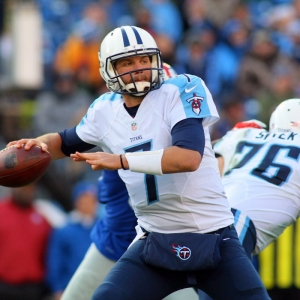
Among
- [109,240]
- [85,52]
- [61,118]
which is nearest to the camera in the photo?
[109,240]

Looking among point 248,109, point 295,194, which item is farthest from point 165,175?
point 248,109

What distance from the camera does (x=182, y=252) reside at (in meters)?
4.03

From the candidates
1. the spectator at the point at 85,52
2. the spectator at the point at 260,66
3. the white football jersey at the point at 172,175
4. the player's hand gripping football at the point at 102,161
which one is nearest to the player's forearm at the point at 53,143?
the white football jersey at the point at 172,175

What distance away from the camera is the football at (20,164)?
4.20m

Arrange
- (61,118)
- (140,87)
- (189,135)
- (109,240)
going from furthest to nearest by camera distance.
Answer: (61,118) < (109,240) < (140,87) < (189,135)

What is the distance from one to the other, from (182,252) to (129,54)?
109 cm

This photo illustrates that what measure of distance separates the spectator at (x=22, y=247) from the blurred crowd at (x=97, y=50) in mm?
1003

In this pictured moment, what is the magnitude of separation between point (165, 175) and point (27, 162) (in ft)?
2.46

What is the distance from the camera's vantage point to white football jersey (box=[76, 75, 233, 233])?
4078mm

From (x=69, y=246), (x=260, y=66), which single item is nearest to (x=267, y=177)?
(x=69, y=246)

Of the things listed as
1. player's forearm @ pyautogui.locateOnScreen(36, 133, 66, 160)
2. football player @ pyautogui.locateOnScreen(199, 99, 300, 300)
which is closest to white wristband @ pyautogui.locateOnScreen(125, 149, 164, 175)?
player's forearm @ pyautogui.locateOnScreen(36, 133, 66, 160)

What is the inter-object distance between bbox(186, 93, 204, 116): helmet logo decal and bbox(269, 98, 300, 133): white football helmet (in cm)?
104

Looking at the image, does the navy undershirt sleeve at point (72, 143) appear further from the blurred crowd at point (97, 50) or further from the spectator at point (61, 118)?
the spectator at point (61, 118)

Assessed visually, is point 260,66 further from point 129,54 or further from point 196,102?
point 196,102
